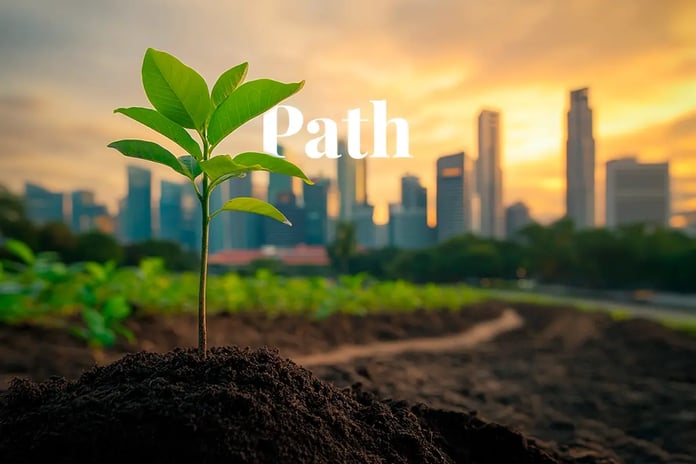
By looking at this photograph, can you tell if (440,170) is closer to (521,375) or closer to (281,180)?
(281,180)

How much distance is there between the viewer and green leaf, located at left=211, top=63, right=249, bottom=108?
44.8 inches

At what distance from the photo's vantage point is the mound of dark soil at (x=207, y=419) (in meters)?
0.93

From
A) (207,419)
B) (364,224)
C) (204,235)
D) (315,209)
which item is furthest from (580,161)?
(207,419)

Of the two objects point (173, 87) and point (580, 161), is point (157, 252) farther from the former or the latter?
point (173, 87)

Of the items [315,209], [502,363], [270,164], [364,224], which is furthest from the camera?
[364,224]

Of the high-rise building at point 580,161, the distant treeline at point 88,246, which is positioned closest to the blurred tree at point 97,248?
the distant treeline at point 88,246

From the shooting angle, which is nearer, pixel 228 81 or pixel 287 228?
pixel 228 81

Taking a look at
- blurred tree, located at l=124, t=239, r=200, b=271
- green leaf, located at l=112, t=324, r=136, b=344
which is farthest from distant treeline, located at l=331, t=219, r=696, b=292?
green leaf, located at l=112, t=324, r=136, b=344

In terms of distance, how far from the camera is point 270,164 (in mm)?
1060

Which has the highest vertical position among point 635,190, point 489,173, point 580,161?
point 580,161

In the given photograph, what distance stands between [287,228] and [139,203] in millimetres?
2385

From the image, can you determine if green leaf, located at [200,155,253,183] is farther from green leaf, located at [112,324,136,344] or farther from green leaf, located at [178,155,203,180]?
green leaf, located at [112,324,136,344]

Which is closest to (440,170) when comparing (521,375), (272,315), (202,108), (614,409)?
(272,315)

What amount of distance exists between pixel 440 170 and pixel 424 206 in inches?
22.8
